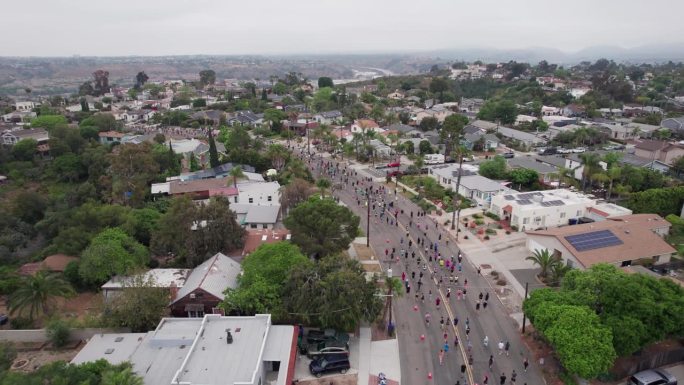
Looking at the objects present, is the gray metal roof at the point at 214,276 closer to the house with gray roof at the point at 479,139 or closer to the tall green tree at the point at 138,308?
the tall green tree at the point at 138,308

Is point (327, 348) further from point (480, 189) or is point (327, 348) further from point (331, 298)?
point (480, 189)

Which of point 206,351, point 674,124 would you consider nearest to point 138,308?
point 206,351

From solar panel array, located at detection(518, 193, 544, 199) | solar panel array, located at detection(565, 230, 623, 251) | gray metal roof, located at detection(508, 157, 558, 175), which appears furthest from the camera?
gray metal roof, located at detection(508, 157, 558, 175)

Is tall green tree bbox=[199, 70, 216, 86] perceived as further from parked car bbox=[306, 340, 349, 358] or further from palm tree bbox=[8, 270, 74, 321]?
parked car bbox=[306, 340, 349, 358]

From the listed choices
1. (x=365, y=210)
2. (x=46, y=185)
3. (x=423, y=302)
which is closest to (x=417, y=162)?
(x=365, y=210)

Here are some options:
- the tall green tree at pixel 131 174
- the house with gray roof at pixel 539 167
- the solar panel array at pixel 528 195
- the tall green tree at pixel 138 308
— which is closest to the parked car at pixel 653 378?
the solar panel array at pixel 528 195

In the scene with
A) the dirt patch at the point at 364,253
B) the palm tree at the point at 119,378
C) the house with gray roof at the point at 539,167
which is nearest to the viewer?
the palm tree at the point at 119,378

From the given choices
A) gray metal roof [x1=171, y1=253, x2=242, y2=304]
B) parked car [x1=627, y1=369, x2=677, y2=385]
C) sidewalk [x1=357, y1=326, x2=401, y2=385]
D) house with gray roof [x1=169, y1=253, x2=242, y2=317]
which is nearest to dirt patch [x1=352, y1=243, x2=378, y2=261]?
gray metal roof [x1=171, y1=253, x2=242, y2=304]
